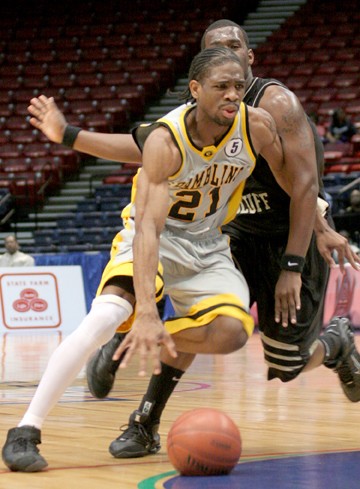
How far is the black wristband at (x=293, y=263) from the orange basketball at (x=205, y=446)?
96 cm

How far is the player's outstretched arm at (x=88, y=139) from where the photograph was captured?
15.2ft

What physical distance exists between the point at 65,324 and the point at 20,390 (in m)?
6.74

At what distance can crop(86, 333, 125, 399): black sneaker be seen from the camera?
504cm

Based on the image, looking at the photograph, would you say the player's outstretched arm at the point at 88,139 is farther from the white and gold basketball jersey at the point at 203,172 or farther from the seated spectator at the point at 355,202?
the seated spectator at the point at 355,202

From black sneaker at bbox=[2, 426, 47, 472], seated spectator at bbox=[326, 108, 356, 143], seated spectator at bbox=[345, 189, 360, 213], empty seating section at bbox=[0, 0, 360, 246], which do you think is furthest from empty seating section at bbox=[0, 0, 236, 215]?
black sneaker at bbox=[2, 426, 47, 472]

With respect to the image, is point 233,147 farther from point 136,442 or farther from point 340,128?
point 340,128

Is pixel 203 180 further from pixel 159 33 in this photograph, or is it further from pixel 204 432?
pixel 159 33

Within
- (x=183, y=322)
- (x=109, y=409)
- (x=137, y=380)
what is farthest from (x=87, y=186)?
(x=183, y=322)

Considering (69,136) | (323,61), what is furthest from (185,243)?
(323,61)

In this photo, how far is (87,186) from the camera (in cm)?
2053

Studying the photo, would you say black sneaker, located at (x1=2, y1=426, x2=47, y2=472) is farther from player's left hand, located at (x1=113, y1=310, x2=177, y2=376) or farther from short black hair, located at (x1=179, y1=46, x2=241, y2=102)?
short black hair, located at (x1=179, y1=46, x2=241, y2=102)

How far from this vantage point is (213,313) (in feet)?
13.4

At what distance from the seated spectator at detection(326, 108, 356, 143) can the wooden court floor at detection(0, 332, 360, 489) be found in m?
9.22

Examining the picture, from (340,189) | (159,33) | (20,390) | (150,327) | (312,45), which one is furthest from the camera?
(159,33)
